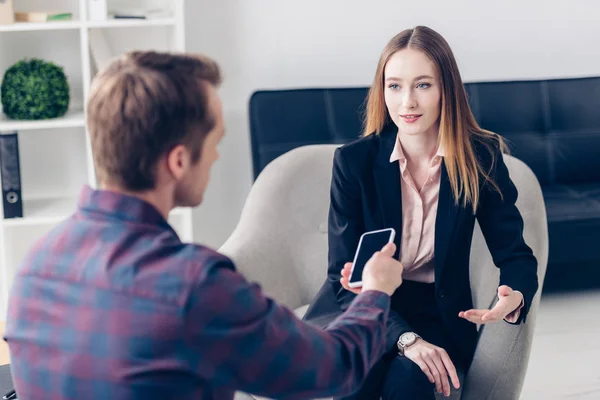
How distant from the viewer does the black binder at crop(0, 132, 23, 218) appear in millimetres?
2879

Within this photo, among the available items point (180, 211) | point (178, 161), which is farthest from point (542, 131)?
point (178, 161)

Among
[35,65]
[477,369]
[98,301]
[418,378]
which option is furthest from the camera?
[35,65]

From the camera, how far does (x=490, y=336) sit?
6.33 ft

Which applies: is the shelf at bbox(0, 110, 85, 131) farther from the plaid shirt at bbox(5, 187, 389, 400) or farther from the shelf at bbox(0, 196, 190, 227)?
the plaid shirt at bbox(5, 187, 389, 400)

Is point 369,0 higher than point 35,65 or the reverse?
higher

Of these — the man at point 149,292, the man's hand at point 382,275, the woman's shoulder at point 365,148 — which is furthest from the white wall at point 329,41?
the man at point 149,292

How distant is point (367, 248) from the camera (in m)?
1.58

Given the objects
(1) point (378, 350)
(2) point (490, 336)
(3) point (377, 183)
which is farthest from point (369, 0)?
(1) point (378, 350)

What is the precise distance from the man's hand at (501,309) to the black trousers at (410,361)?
14cm

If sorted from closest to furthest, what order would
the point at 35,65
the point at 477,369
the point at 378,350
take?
the point at 378,350 → the point at 477,369 → the point at 35,65

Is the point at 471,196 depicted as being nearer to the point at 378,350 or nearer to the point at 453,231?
the point at 453,231

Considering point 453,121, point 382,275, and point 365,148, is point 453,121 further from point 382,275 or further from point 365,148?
point 382,275

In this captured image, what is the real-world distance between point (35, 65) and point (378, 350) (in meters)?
2.05

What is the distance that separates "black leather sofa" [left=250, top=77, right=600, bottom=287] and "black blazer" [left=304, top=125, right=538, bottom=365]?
1.09 metres
